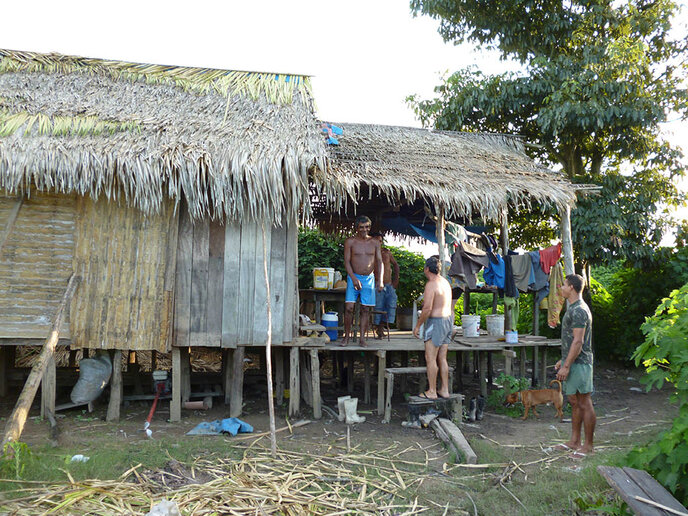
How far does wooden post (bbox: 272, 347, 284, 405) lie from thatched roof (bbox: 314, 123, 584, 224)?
7.96 ft

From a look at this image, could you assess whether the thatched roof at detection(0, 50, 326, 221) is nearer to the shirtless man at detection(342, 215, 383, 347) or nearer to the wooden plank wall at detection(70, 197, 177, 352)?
the wooden plank wall at detection(70, 197, 177, 352)

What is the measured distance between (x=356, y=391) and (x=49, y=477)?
18.0ft

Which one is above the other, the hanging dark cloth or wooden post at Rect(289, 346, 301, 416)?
the hanging dark cloth

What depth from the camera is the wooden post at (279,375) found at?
312 inches

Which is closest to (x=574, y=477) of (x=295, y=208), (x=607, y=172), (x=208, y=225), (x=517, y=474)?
(x=517, y=474)

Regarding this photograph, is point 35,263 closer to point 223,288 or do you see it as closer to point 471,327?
point 223,288

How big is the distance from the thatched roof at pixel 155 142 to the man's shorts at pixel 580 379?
369 centimetres

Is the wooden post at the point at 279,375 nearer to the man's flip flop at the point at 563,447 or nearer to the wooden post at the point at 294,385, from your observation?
the wooden post at the point at 294,385

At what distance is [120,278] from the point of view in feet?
22.7

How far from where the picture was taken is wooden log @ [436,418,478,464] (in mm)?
5448

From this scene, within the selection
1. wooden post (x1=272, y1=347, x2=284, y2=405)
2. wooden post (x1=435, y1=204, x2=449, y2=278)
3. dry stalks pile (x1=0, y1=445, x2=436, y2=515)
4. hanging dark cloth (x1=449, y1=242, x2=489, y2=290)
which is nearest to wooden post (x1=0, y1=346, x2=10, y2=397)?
wooden post (x1=272, y1=347, x2=284, y2=405)

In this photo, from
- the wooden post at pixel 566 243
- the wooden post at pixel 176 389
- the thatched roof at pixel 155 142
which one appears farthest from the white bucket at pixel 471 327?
the wooden post at pixel 176 389

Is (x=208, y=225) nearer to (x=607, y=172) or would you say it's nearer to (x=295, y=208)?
(x=295, y=208)

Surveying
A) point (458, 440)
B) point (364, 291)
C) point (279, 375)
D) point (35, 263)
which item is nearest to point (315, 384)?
point (279, 375)
